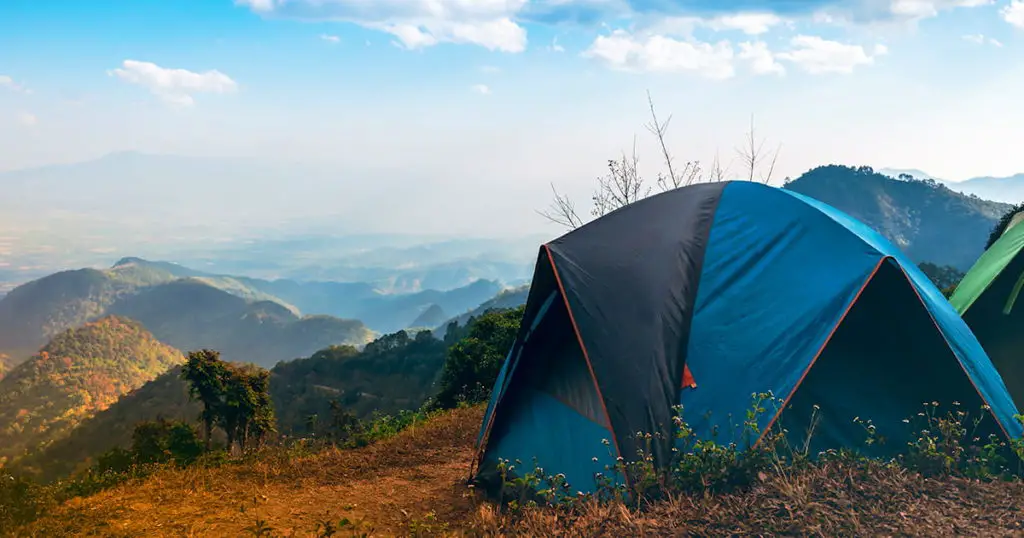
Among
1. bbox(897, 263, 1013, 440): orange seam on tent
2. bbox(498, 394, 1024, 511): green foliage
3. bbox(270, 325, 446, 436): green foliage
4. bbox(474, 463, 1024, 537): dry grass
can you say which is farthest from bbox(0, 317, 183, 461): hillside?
→ bbox(897, 263, 1013, 440): orange seam on tent

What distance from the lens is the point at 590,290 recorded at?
22.9 ft

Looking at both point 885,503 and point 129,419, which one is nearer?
point 885,503

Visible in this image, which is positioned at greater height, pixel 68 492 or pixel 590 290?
pixel 590 290

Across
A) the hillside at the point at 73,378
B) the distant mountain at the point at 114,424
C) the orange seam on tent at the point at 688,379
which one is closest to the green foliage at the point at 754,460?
the orange seam on tent at the point at 688,379

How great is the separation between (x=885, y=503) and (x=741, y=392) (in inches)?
66.7

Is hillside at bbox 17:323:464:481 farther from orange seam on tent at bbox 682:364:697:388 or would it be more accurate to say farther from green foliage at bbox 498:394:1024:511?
green foliage at bbox 498:394:1024:511

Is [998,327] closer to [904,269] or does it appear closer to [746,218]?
[904,269]

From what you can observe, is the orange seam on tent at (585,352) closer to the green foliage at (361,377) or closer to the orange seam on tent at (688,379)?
the orange seam on tent at (688,379)

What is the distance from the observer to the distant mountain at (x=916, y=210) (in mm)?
137000

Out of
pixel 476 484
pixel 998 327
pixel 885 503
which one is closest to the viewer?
pixel 885 503

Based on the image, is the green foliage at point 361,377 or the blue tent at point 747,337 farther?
the green foliage at point 361,377

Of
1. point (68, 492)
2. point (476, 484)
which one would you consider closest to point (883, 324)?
point (476, 484)

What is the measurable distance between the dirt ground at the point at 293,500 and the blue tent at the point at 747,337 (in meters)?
1.67

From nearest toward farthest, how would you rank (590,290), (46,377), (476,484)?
1. (590,290)
2. (476,484)
3. (46,377)
